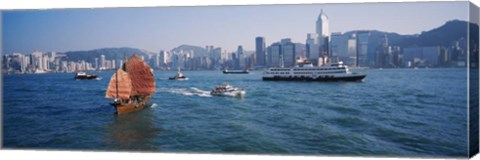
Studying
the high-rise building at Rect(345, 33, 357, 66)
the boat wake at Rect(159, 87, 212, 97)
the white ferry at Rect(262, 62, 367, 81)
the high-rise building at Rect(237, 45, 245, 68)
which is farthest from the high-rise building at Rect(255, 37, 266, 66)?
the high-rise building at Rect(345, 33, 357, 66)

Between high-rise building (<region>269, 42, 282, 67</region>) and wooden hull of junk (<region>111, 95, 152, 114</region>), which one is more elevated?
high-rise building (<region>269, 42, 282, 67</region>)

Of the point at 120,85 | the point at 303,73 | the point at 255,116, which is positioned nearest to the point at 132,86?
the point at 120,85

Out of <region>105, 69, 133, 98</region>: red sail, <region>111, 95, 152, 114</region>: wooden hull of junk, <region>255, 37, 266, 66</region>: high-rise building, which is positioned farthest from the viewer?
<region>105, 69, 133, 98</region>: red sail

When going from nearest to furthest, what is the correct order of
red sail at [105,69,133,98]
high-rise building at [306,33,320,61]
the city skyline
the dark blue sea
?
the dark blue sea, the city skyline, high-rise building at [306,33,320,61], red sail at [105,69,133,98]

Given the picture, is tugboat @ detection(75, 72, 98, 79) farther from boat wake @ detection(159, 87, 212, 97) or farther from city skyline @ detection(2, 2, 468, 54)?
boat wake @ detection(159, 87, 212, 97)

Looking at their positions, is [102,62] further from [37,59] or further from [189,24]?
[189,24]

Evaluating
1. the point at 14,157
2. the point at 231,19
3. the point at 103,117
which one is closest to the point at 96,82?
the point at 103,117

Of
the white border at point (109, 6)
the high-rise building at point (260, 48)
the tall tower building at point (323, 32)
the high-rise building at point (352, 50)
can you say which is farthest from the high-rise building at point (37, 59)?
the high-rise building at point (352, 50)

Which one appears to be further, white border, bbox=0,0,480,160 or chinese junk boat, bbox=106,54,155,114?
chinese junk boat, bbox=106,54,155,114
